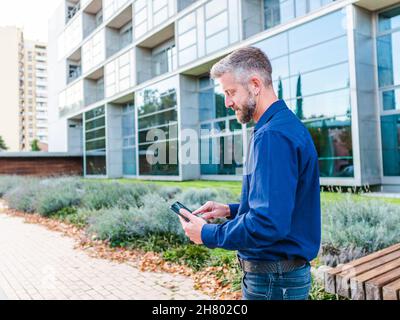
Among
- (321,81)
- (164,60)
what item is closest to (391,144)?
(321,81)

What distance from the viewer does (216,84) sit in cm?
1330

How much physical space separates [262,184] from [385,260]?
2367mm

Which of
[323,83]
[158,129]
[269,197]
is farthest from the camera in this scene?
[158,129]

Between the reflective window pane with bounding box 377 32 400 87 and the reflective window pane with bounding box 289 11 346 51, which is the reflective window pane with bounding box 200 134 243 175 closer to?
the reflective window pane with bounding box 289 11 346 51

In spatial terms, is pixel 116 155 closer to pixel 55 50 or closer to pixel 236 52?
pixel 55 50

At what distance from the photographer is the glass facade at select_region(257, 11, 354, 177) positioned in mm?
13281

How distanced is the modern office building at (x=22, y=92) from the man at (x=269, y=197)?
91.2 metres

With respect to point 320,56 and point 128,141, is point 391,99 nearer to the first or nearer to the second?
point 320,56

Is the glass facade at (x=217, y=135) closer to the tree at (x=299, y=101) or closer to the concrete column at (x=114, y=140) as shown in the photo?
the tree at (x=299, y=101)

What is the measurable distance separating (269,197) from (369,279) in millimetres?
1813

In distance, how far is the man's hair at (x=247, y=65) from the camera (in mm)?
1783

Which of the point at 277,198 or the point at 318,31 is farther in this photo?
the point at 318,31

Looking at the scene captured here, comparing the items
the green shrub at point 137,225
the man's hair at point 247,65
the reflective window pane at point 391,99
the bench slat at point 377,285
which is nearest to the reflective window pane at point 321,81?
the reflective window pane at point 391,99

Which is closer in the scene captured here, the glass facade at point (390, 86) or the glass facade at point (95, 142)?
the glass facade at point (390, 86)
